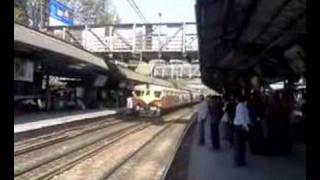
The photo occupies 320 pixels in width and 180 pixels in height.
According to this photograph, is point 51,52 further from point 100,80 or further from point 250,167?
point 100,80

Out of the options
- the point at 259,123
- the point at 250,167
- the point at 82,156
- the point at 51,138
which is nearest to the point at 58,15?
the point at 51,138

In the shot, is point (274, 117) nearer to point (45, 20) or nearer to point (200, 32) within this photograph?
point (200, 32)

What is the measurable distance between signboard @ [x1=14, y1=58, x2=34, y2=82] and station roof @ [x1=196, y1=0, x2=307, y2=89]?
1289 cm

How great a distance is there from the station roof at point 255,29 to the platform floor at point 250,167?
275 cm

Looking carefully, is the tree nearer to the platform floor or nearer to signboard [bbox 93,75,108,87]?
signboard [bbox 93,75,108,87]

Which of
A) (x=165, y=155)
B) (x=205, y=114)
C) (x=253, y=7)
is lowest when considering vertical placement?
(x=165, y=155)

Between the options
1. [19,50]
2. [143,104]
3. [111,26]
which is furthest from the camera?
[111,26]

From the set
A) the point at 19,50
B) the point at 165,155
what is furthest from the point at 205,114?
the point at 19,50

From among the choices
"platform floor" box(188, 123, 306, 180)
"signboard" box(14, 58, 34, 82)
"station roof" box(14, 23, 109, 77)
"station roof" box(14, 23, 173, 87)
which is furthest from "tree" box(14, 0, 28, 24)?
"platform floor" box(188, 123, 306, 180)

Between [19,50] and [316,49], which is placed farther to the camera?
[19,50]

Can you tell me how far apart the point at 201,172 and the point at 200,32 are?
3552 millimetres

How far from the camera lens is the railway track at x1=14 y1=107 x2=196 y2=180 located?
16203 millimetres

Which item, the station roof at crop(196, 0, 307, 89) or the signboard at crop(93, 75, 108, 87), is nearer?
the station roof at crop(196, 0, 307, 89)
